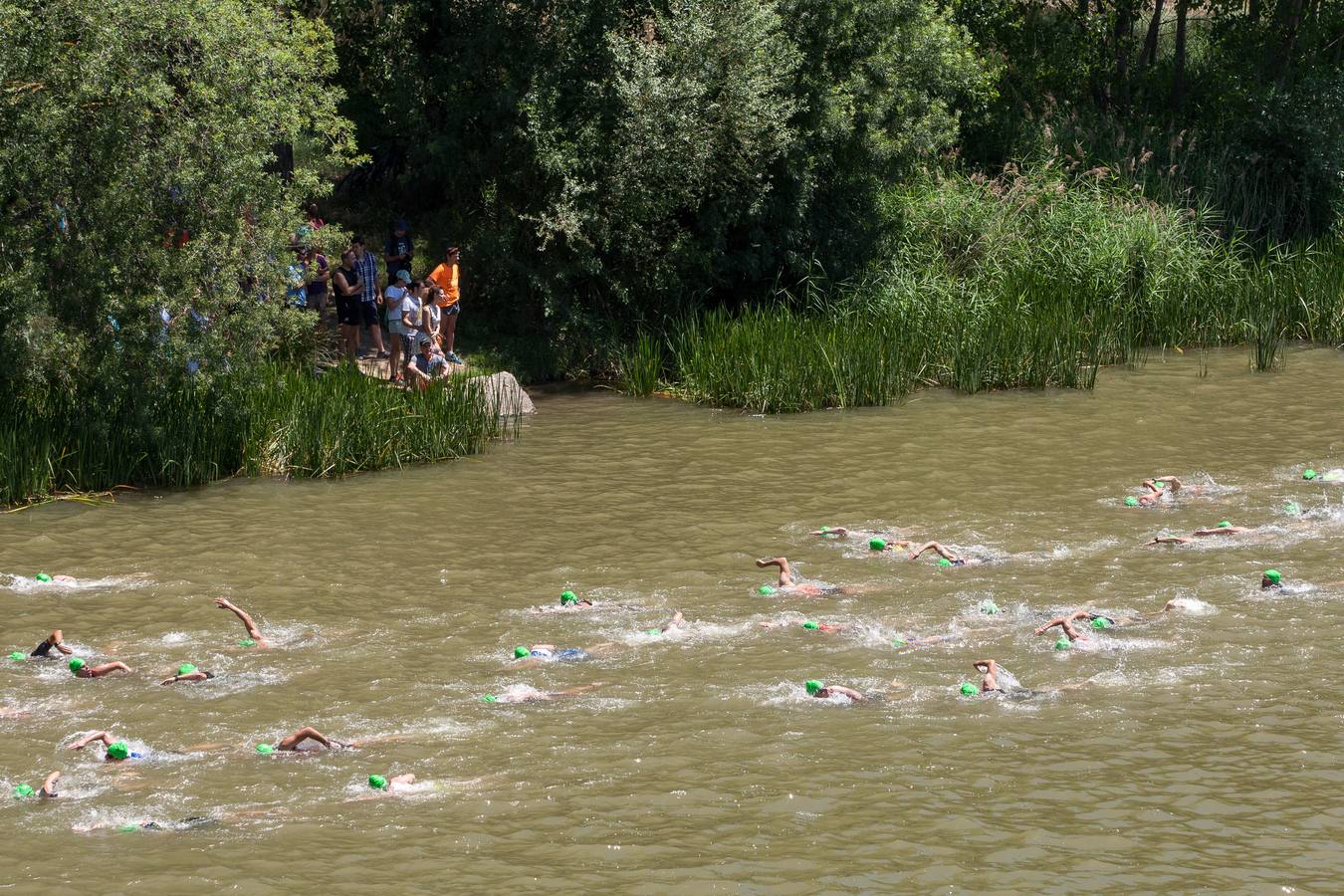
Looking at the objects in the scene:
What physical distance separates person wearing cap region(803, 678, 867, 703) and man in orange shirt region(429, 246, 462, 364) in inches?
466

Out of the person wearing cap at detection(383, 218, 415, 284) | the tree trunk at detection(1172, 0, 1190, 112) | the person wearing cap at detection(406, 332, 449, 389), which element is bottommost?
the person wearing cap at detection(406, 332, 449, 389)

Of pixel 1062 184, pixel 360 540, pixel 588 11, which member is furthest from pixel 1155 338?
pixel 360 540

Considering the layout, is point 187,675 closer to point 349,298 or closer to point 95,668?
point 95,668

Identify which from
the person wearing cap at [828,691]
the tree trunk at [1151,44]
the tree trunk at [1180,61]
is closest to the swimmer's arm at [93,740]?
the person wearing cap at [828,691]

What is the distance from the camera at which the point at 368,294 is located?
20.6 meters

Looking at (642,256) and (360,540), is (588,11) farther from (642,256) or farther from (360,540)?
(360,540)

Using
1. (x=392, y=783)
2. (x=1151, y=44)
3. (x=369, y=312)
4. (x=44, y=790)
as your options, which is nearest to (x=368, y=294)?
(x=369, y=312)

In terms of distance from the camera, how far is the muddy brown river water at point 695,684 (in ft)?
24.1

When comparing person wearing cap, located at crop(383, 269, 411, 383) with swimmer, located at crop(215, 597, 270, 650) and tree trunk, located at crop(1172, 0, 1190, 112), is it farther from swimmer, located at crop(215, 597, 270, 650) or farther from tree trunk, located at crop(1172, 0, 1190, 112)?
tree trunk, located at crop(1172, 0, 1190, 112)

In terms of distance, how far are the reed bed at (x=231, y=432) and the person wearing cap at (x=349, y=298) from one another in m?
2.98

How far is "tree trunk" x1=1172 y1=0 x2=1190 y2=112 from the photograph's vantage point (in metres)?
30.1

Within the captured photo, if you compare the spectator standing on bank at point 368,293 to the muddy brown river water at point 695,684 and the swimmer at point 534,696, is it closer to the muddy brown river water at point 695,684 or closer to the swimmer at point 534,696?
the muddy brown river water at point 695,684

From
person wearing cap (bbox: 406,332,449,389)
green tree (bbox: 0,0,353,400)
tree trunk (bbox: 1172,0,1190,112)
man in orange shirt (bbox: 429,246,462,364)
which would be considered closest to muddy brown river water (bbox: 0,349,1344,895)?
green tree (bbox: 0,0,353,400)

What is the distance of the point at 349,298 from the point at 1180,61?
17.7 metres
